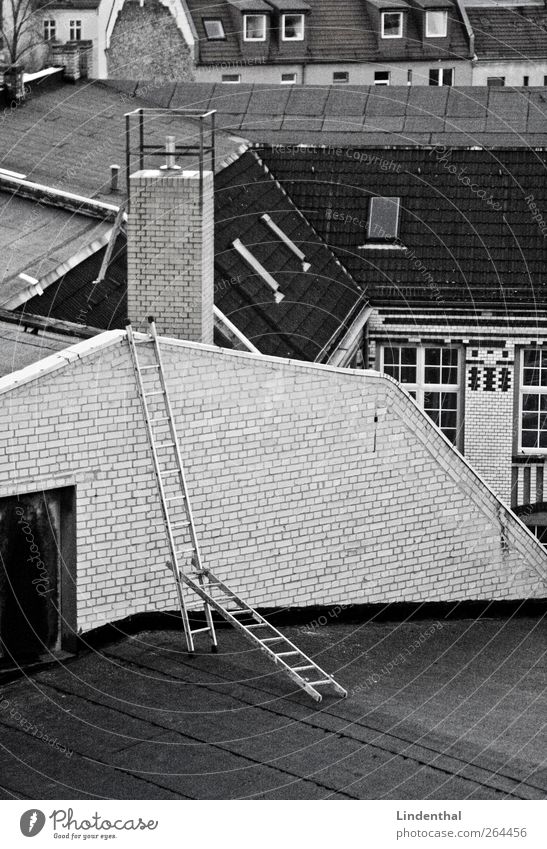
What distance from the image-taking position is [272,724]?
1602cm

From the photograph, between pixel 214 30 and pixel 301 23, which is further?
pixel 301 23

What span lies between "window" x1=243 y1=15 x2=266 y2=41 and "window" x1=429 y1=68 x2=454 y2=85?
6927 millimetres

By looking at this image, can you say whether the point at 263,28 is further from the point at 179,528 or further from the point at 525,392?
the point at 179,528

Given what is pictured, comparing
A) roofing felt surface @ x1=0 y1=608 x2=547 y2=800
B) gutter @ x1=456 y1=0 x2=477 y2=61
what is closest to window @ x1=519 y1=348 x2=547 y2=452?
roofing felt surface @ x1=0 y1=608 x2=547 y2=800

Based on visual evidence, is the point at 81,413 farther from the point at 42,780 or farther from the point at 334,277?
the point at 334,277

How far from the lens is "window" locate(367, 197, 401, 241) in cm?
3194

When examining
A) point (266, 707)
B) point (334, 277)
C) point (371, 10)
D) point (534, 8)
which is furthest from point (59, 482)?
point (534, 8)

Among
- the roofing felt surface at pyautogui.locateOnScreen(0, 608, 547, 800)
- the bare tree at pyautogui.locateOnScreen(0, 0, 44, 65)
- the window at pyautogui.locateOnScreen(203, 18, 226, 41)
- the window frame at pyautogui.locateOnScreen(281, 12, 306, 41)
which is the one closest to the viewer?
the roofing felt surface at pyautogui.locateOnScreen(0, 608, 547, 800)

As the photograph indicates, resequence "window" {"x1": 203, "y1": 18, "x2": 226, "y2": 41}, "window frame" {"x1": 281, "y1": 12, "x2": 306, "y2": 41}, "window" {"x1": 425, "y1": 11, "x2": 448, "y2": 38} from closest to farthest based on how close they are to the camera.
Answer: "window" {"x1": 203, "y1": 18, "x2": 226, "y2": 41} < "window frame" {"x1": 281, "y1": 12, "x2": 306, "y2": 41} < "window" {"x1": 425, "y1": 11, "x2": 448, "y2": 38}

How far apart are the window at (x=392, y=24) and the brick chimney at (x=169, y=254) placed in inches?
1767

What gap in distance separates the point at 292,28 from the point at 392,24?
3993mm
